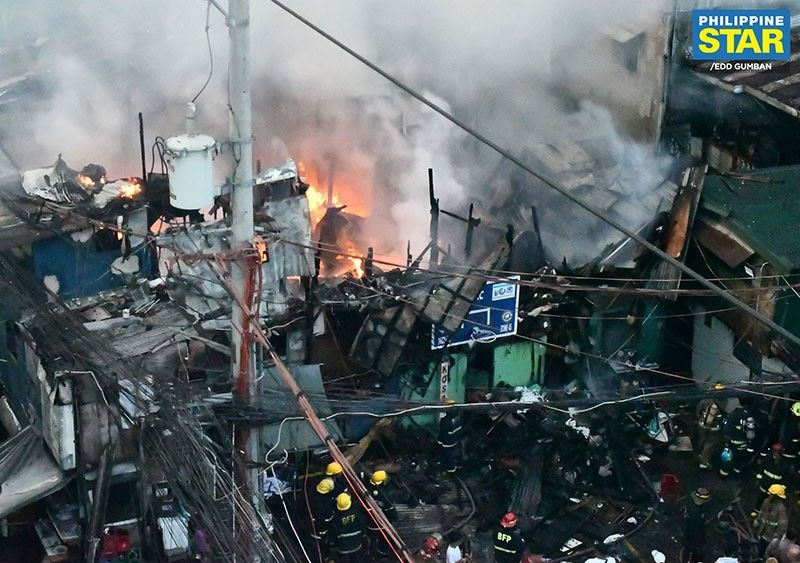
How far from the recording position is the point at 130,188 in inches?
617

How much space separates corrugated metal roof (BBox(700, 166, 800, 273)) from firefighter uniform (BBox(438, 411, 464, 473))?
4.70m

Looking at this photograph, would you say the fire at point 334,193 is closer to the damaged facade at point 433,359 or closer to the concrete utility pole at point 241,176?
the damaged facade at point 433,359

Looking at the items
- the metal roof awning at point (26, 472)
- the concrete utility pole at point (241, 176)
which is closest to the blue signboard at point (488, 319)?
the metal roof awning at point (26, 472)

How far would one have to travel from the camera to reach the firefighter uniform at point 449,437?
14867mm

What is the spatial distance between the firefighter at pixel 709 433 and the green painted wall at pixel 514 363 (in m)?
2.34

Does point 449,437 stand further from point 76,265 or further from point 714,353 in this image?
point 76,265

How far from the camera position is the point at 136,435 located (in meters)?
12.3

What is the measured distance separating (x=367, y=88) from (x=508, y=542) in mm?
9208

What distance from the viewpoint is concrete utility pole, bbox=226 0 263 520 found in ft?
30.3

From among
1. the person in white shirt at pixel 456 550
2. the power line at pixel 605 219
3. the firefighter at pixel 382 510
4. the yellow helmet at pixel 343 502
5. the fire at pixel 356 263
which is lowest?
the person in white shirt at pixel 456 550

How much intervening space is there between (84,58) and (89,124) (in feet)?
4.19

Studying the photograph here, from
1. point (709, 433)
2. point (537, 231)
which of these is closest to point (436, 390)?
point (537, 231)

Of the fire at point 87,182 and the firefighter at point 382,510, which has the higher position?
the fire at point 87,182

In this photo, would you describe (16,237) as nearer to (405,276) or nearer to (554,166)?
(405,276)
